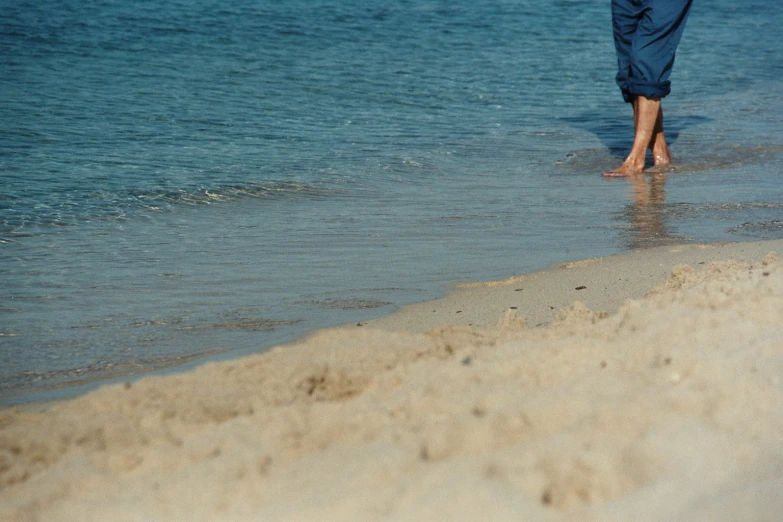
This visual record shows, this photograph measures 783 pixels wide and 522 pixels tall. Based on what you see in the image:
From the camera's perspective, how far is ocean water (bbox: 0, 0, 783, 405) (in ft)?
10.4

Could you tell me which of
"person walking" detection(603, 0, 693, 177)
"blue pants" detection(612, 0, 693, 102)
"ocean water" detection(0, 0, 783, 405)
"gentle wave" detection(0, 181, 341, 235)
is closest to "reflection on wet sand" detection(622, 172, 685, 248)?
"ocean water" detection(0, 0, 783, 405)

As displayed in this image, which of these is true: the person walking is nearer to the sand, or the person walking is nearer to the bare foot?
the bare foot

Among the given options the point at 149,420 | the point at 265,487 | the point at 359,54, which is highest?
the point at 265,487

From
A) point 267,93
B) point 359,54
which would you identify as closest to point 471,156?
point 267,93

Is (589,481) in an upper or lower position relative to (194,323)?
upper

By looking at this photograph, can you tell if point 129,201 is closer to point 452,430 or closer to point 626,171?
point 626,171

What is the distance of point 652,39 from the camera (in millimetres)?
5527

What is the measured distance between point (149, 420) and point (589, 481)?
37.7 inches

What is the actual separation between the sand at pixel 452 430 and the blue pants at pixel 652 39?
127 inches

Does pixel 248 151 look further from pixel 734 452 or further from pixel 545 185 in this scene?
pixel 734 452

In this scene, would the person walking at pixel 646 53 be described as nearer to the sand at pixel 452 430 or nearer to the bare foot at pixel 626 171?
the bare foot at pixel 626 171

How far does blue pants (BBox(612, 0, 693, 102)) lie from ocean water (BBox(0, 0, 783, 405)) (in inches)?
22.2

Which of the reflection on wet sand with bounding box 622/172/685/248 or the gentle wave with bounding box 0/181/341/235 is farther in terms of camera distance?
the gentle wave with bounding box 0/181/341/235

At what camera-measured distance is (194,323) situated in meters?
3.01
